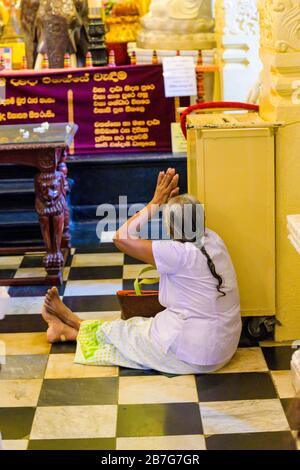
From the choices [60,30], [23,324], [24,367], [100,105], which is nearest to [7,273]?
[23,324]

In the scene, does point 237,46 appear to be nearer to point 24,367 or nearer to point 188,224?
point 188,224


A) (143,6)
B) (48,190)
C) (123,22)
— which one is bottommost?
(48,190)

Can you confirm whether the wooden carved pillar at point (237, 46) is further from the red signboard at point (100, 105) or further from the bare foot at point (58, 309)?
the bare foot at point (58, 309)

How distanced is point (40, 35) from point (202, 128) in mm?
4506

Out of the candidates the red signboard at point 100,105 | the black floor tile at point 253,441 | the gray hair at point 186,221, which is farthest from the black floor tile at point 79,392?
the red signboard at point 100,105

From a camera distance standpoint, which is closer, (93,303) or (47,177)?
(93,303)

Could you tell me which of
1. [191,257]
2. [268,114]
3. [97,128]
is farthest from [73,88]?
[191,257]

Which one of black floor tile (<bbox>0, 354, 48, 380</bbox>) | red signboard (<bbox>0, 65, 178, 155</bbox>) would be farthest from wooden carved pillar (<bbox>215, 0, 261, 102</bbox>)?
black floor tile (<bbox>0, 354, 48, 380</bbox>)

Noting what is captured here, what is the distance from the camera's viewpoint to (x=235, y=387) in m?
4.20

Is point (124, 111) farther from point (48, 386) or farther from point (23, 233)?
point (48, 386)

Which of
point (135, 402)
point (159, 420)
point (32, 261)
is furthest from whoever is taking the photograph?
point (32, 261)

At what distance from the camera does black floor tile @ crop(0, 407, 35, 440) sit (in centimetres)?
380

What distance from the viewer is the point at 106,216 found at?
23.9 feet

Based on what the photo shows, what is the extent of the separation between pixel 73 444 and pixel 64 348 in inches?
43.6
